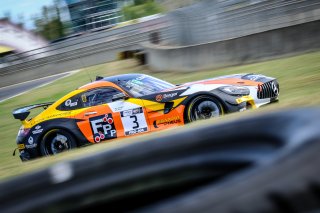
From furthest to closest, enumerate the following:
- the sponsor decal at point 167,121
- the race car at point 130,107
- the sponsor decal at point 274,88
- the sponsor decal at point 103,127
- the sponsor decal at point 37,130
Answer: the sponsor decal at point 37,130 → the sponsor decal at point 103,127 → the sponsor decal at point 274,88 → the sponsor decal at point 167,121 → the race car at point 130,107

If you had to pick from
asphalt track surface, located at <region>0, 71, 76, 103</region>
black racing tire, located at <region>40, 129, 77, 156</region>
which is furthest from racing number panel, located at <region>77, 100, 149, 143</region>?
asphalt track surface, located at <region>0, 71, 76, 103</region>

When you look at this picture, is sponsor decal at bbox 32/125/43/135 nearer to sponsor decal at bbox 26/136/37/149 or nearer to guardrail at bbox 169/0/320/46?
sponsor decal at bbox 26/136/37/149

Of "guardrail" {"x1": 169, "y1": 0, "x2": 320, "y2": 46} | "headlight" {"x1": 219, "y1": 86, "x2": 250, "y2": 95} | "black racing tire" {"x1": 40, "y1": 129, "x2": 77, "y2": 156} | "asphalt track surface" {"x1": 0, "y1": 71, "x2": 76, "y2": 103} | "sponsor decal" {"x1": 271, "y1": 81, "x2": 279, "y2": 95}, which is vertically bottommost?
"asphalt track surface" {"x1": 0, "y1": 71, "x2": 76, "y2": 103}

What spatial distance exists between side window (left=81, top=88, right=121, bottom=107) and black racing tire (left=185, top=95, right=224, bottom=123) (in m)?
1.44

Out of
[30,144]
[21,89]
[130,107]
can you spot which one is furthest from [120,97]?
[21,89]

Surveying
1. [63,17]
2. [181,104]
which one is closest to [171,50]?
[181,104]

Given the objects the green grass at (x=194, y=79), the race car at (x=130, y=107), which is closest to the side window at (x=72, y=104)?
the race car at (x=130, y=107)

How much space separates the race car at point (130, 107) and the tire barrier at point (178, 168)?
6.58 m

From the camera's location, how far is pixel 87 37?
36156mm

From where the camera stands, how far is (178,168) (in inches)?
90.7

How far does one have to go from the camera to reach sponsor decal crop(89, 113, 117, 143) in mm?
9602

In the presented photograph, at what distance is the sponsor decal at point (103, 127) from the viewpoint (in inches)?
378

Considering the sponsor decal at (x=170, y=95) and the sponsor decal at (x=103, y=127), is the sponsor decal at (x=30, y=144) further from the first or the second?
the sponsor decal at (x=170, y=95)

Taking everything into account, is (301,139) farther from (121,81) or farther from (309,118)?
(121,81)
